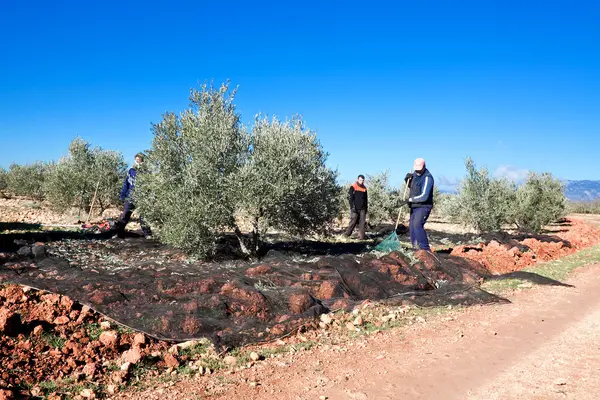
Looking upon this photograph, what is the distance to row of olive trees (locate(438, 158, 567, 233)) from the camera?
701 inches

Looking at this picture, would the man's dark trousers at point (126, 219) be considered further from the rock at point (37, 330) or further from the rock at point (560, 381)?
the rock at point (560, 381)

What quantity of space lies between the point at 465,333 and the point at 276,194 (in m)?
4.73

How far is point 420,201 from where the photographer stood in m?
10.1

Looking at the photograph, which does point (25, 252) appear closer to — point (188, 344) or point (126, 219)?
point (126, 219)

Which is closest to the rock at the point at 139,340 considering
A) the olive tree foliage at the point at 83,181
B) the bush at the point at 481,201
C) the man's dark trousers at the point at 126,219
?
the man's dark trousers at the point at 126,219

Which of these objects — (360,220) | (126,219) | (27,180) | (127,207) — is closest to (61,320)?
(127,207)

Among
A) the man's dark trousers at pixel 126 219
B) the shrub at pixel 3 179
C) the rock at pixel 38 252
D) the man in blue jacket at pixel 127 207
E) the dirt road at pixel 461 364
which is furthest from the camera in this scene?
the shrub at pixel 3 179

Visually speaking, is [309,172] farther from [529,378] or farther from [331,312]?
[529,378]

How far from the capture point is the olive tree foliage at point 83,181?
66.2 feet

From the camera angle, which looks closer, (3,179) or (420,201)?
(420,201)

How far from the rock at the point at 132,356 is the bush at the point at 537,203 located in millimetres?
17910

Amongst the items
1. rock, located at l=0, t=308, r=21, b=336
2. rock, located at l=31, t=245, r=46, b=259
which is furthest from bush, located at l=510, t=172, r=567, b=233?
rock, located at l=0, t=308, r=21, b=336

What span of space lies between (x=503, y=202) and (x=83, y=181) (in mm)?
17553

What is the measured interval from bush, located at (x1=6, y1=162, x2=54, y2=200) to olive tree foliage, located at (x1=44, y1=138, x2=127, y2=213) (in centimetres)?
1272
